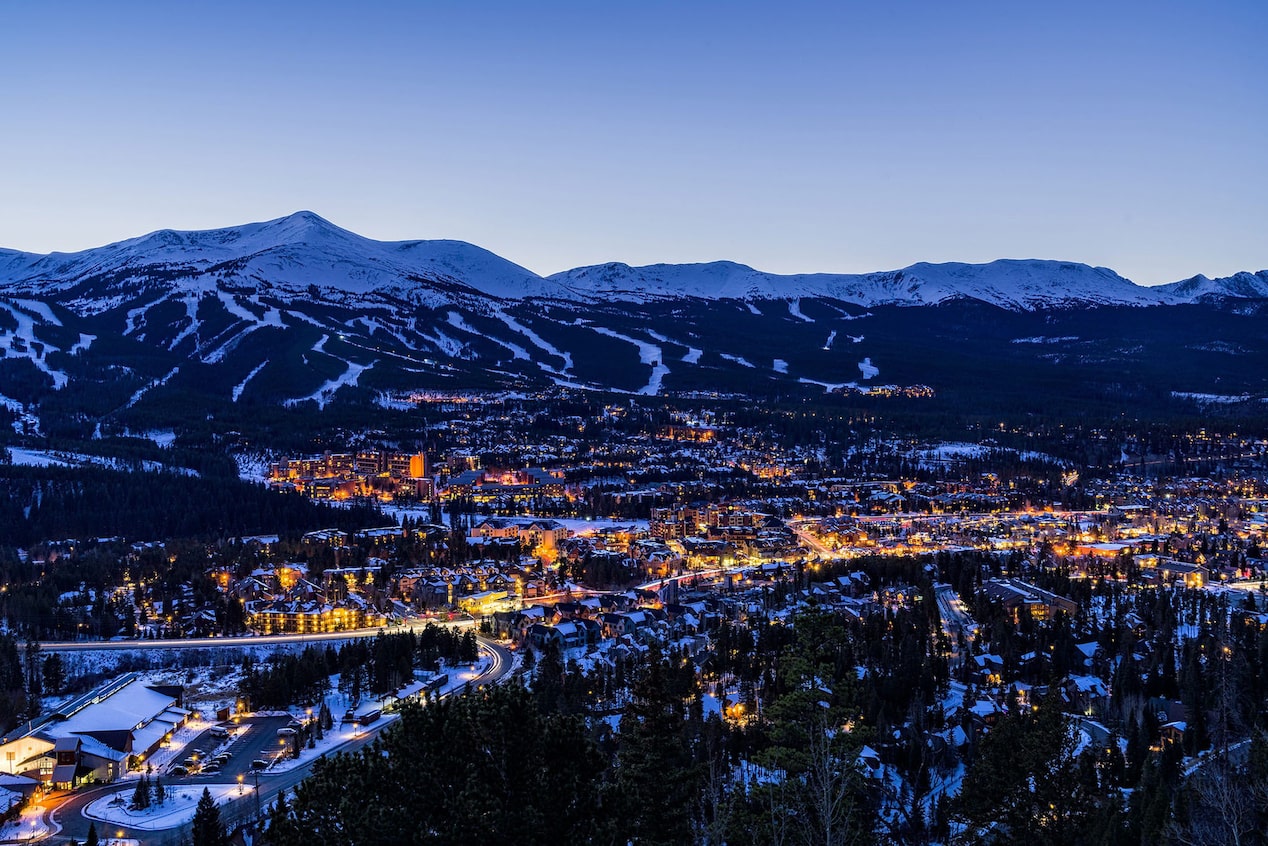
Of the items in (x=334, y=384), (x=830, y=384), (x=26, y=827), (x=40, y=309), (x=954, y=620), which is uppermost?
(x=40, y=309)

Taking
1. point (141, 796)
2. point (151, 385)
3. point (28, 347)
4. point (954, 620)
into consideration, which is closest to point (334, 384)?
point (151, 385)

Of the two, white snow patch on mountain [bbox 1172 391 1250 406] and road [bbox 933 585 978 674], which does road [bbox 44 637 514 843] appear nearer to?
road [bbox 933 585 978 674]

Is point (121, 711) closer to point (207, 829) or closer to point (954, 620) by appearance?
point (207, 829)

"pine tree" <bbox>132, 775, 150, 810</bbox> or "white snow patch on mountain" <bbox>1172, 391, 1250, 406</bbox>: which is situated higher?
"white snow patch on mountain" <bbox>1172, 391, 1250, 406</bbox>

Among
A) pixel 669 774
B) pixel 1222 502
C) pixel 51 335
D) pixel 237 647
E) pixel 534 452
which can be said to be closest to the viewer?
pixel 669 774

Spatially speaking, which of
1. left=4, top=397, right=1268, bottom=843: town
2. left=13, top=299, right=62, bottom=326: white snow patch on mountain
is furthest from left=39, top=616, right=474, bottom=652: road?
left=13, top=299, right=62, bottom=326: white snow patch on mountain

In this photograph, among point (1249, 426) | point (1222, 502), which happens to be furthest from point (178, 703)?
point (1249, 426)

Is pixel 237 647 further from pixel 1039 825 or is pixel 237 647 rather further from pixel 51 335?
pixel 51 335
